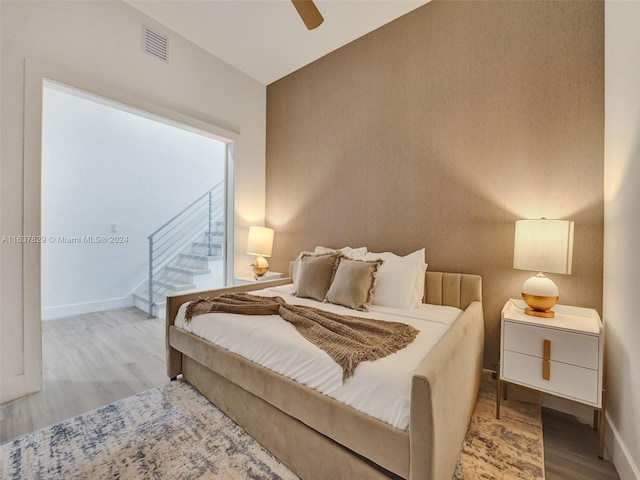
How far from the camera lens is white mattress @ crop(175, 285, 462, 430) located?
1.11 meters

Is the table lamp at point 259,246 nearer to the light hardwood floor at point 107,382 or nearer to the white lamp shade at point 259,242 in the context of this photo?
the white lamp shade at point 259,242

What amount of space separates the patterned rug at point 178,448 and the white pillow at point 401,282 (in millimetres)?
822

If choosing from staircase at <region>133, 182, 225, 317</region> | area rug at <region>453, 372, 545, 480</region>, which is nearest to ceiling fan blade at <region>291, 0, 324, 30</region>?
area rug at <region>453, 372, 545, 480</region>

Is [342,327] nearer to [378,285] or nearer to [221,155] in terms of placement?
[378,285]

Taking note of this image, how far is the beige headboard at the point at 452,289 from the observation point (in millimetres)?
2180

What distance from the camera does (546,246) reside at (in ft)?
5.61

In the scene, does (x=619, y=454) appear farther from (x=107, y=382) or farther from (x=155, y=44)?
(x=155, y=44)

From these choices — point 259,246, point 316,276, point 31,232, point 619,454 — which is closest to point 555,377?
point 619,454

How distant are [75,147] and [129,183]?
76 cm

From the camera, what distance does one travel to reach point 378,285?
2.26 meters

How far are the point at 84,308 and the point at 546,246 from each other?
5.25 meters

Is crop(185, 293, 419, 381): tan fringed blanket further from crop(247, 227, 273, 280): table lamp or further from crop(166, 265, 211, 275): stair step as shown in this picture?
crop(166, 265, 211, 275): stair step

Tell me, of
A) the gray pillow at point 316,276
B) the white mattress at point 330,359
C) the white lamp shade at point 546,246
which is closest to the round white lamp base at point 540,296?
the white lamp shade at point 546,246

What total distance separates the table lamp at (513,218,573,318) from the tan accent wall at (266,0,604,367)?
1.13 feet
